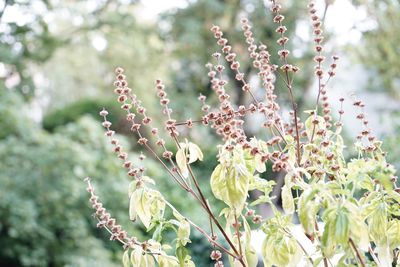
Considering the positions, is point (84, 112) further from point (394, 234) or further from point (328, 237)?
point (328, 237)

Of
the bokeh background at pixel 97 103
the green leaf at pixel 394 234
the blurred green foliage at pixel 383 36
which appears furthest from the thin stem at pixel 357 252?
the blurred green foliage at pixel 383 36

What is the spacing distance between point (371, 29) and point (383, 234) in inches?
182

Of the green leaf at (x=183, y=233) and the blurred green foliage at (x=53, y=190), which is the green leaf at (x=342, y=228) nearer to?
the green leaf at (x=183, y=233)

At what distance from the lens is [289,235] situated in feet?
3.55

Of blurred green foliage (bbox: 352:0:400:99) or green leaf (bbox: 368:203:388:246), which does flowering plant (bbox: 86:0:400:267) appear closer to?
green leaf (bbox: 368:203:388:246)

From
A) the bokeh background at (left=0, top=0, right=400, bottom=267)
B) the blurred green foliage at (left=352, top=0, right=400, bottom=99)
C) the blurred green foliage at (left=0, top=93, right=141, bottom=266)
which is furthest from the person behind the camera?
the blurred green foliage at (left=352, top=0, right=400, bottom=99)

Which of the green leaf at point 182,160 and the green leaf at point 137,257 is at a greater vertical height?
the green leaf at point 182,160

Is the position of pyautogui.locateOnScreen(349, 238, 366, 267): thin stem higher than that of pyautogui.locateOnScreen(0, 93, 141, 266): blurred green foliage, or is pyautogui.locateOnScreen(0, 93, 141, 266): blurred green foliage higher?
pyautogui.locateOnScreen(0, 93, 141, 266): blurred green foliage

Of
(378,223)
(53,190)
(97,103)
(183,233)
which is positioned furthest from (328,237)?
(97,103)

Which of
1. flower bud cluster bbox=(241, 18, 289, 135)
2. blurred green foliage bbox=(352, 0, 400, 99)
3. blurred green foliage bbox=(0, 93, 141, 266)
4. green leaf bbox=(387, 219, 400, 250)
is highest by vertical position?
blurred green foliage bbox=(352, 0, 400, 99)

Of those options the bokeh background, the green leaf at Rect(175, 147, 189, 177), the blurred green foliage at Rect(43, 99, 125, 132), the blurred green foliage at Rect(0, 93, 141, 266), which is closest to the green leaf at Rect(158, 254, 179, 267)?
the green leaf at Rect(175, 147, 189, 177)

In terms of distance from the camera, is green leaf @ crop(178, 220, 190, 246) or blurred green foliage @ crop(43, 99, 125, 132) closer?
green leaf @ crop(178, 220, 190, 246)

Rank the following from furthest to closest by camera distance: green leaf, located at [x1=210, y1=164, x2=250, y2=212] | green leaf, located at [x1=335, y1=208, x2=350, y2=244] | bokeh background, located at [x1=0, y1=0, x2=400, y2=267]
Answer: bokeh background, located at [x1=0, y1=0, x2=400, y2=267] < green leaf, located at [x1=210, y1=164, x2=250, y2=212] < green leaf, located at [x1=335, y1=208, x2=350, y2=244]

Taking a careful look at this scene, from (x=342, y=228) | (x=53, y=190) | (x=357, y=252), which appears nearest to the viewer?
(x=342, y=228)
